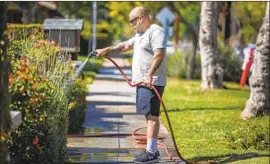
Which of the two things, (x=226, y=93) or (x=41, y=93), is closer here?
(x=41, y=93)

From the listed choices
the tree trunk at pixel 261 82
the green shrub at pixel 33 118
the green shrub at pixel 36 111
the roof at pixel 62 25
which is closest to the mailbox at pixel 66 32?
the roof at pixel 62 25

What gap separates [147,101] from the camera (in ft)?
26.2

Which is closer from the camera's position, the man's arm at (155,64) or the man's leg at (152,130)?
the man's arm at (155,64)

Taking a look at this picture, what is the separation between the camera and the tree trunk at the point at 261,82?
12.9 m

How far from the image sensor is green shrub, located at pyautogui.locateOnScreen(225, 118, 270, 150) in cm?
968

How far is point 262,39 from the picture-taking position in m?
13.2

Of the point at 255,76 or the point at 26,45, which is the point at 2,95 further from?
the point at 255,76

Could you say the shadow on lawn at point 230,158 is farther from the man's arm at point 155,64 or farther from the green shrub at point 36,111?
the green shrub at point 36,111

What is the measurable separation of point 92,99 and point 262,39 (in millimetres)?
5526

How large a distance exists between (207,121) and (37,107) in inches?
268

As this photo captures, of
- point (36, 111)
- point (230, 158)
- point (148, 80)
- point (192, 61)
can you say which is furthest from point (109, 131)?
point (192, 61)

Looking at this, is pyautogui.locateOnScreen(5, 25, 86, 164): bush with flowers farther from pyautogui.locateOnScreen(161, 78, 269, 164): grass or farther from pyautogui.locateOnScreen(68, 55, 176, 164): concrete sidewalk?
pyautogui.locateOnScreen(161, 78, 269, 164): grass

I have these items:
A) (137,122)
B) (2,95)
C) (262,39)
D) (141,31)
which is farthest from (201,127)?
(2,95)

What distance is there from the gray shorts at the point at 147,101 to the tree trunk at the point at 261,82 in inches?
207
